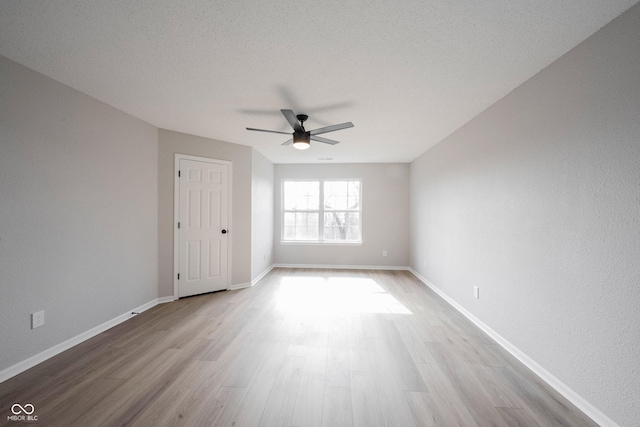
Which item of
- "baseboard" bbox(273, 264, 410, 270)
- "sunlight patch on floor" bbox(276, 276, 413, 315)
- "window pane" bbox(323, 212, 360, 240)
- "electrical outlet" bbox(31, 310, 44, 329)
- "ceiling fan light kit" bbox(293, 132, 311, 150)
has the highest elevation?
"ceiling fan light kit" bbox(293, 132, 311, 150)

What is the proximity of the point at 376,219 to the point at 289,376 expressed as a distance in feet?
14.0

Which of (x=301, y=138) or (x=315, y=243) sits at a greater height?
(x=301, y=138)

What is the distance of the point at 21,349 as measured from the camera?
196cm

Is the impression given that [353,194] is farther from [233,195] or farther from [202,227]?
[202,227]

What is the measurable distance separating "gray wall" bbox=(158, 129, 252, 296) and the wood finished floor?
0.86 m

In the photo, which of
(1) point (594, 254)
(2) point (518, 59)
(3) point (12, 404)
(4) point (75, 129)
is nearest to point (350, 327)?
(1) point (594, 254)

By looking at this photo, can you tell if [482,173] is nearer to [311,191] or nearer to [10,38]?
[311,191]

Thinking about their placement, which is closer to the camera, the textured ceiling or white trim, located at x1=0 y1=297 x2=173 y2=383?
Answer: the textured ceiling

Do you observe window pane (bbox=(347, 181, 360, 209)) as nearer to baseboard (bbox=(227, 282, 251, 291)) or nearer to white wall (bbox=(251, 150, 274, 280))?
white wall (bbox=(251, 150, 274, 280))

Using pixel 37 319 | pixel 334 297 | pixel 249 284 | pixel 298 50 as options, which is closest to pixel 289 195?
pixel 249 284

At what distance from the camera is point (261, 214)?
16.2 ft

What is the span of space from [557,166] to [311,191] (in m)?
4.52

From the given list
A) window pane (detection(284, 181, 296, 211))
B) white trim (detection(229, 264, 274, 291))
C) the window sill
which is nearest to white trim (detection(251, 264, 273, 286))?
white trim (detection(229, 264, 274, 291))

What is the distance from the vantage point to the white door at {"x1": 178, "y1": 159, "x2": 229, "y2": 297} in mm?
Answer: 3650
